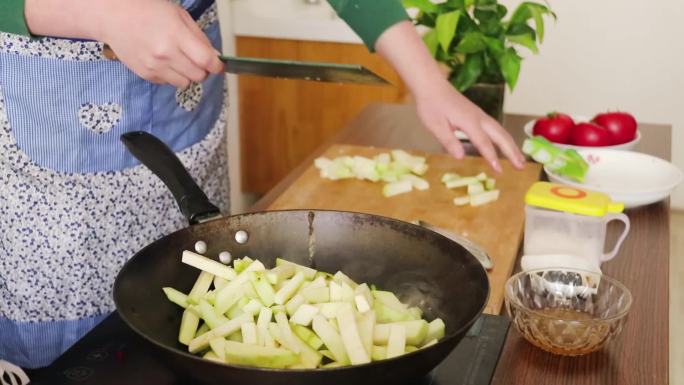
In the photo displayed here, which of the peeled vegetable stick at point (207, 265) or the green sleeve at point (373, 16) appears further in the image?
the green sleeve at point (373, 16)

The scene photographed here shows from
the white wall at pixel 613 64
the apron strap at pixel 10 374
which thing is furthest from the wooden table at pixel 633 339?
the white wall at pixel 613 64

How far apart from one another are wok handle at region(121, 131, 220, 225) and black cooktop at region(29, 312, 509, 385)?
0.16m

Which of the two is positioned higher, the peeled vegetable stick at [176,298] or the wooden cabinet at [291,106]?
the peeled vegetable stick at [176,298]

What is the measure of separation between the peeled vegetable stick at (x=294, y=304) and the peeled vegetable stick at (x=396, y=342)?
106 mm

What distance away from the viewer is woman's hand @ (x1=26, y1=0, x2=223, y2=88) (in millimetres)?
942

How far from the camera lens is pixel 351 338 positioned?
779mm

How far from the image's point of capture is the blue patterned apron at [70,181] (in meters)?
1.18

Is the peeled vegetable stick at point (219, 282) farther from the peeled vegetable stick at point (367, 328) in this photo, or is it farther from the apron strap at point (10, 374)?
the apron strap at point (10, 374)

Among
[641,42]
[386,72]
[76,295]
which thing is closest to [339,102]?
[386,72]

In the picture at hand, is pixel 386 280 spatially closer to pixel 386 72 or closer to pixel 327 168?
pixel 327 168

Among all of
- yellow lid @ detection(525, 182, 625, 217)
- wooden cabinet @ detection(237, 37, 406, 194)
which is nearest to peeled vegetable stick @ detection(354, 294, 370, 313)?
yellow lid @ detection(525, 182, 625, 217)

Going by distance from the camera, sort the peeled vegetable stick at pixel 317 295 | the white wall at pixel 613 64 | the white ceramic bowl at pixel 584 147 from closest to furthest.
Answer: the peeled vegetable stick at pixel 317 295 < the white ceramic bowl at pixel 584 147 < the white wall at pixel 613 64

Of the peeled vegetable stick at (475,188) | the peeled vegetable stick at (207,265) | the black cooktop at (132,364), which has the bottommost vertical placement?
the peeled vegetable stick at (475,188)

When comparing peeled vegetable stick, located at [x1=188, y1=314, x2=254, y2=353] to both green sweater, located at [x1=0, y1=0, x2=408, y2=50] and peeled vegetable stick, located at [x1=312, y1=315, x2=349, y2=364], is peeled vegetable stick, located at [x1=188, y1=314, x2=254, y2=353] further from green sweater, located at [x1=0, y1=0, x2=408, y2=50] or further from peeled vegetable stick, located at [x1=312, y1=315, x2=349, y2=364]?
green sweater, located at [x1=0, y1=0, x2=408, y2=50]
